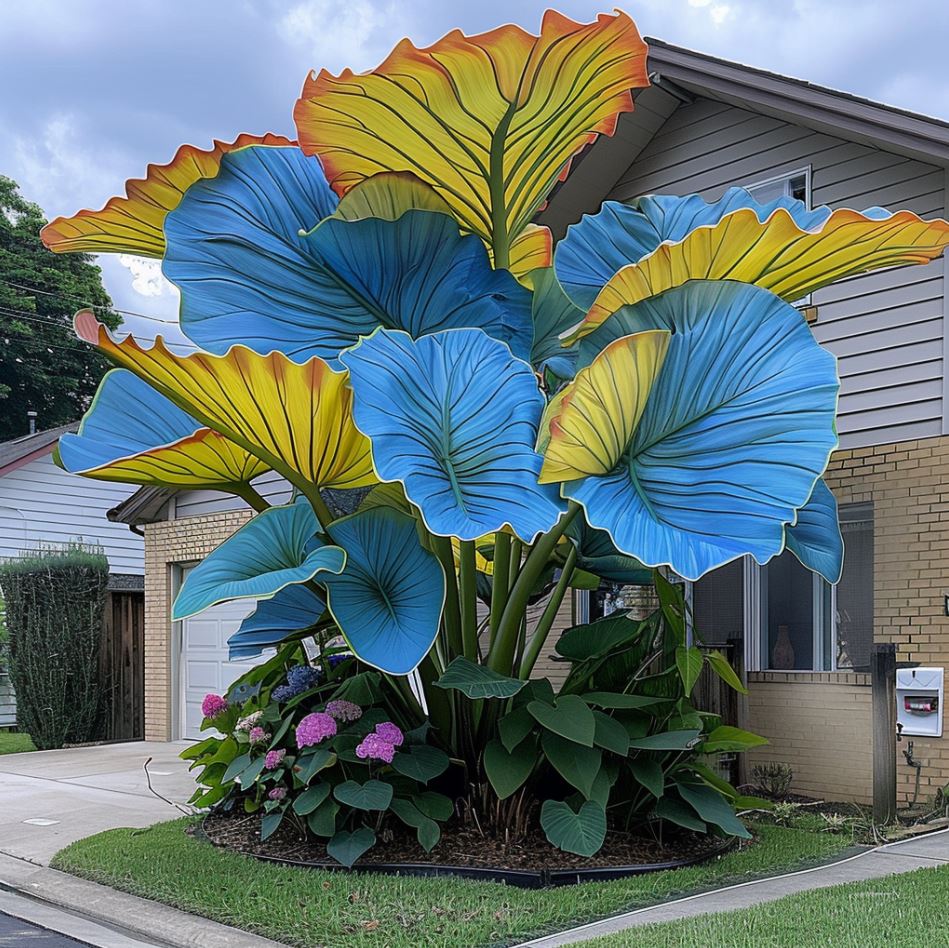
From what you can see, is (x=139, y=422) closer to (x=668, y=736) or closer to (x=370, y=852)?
(x=370, y=852)

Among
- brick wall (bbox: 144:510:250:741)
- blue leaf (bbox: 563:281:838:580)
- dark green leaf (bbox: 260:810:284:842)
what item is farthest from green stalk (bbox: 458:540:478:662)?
brick wall (bbox: 144:510:250:741)

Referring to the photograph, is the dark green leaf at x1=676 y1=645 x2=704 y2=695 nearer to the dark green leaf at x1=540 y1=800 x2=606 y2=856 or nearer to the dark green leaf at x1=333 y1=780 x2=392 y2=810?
the dark green leaf at x1=540 y1=800 x2=606 y2=856

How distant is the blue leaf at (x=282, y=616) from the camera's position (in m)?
7.73

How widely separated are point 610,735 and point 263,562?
2.30 meters

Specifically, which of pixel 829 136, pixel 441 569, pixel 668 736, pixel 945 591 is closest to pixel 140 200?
pixel 441 569

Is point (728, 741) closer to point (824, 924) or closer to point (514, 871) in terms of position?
point (514, 871)

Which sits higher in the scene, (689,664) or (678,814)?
(689,664)

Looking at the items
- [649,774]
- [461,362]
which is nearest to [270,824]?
[649,774]

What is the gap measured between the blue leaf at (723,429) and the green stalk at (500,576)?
126 centimetres

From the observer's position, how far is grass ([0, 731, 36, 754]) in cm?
1495

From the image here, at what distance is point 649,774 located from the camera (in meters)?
7.18

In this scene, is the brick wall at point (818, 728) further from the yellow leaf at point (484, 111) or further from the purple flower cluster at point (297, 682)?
the yellow leaf at point (484, 111)

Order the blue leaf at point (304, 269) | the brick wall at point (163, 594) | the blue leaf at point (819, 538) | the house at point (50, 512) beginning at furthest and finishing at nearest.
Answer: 1. the house at point (50, 512)
2. the brick wall at point (163, 594)
3. the blue leaf at point (819, 538)
4. the blue leaf at point (304, 269)

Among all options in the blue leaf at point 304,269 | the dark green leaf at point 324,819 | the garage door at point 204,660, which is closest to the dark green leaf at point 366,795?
the dark green leaf at point 324,819
